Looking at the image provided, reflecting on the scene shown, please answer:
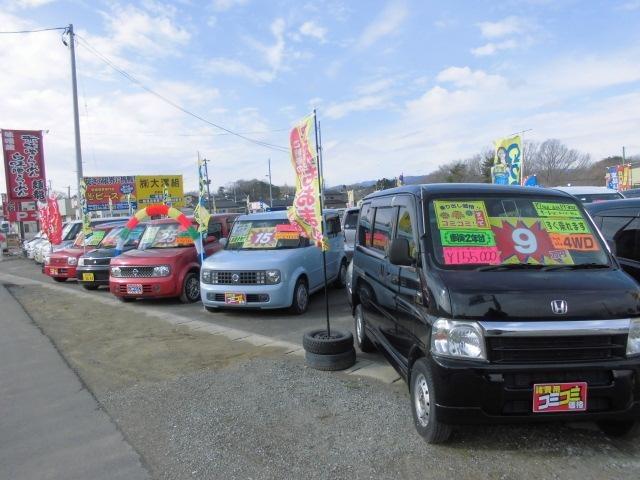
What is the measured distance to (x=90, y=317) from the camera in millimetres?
8312

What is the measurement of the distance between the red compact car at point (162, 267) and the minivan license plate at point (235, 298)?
1915 mm

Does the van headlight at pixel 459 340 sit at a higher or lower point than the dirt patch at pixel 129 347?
higher

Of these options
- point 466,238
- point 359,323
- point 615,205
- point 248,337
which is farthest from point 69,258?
point 615,205

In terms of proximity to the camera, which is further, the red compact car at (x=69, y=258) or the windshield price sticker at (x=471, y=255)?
the red compact car at (x=69, y=258)

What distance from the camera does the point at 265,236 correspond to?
8312mm

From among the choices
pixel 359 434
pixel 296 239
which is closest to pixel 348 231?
pixel 296 239

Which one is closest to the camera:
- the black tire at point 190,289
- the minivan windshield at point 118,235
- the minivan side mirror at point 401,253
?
the minivan side mirror at point 401,253

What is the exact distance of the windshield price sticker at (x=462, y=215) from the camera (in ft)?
11.8

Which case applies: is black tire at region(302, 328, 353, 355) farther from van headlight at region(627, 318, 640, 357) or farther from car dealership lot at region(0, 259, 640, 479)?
van headlight at region(627, 318, 640, 357)

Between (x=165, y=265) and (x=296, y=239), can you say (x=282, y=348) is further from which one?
(x=165, y=265)

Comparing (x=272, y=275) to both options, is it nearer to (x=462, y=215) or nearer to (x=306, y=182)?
(x=306, y=182)

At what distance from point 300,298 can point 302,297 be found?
3.3 inches

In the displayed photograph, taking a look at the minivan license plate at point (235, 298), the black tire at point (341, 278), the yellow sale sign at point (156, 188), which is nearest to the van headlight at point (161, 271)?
the minivan license plate at point (235, 298)

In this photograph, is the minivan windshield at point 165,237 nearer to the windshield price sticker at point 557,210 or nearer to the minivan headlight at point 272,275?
the minivan headlight at point 272,275
